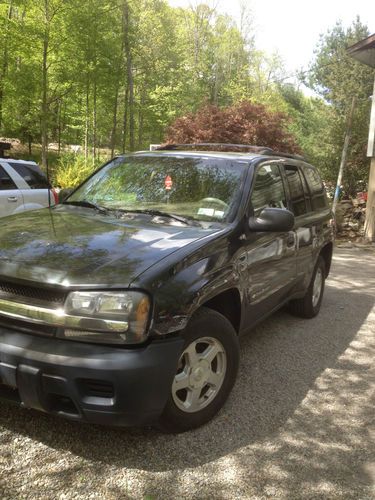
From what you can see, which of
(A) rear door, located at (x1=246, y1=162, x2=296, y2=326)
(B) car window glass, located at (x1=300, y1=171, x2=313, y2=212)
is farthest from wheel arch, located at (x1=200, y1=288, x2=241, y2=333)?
(B) car window glass, located at (x1=300, y1=171, x2=313, y2=212)

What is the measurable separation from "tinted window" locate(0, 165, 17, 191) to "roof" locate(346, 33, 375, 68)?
986cm

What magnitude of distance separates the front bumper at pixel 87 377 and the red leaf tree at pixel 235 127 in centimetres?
1039

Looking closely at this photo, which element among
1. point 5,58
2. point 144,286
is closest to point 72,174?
point 5,58

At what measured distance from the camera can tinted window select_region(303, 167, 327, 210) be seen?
518cm

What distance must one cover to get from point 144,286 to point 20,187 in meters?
5.45

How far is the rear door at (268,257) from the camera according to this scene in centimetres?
359

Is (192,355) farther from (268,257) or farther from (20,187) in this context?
(20,187)

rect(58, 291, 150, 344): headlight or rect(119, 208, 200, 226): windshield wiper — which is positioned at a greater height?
rect(119, 208, 200, 226): windshield wiper

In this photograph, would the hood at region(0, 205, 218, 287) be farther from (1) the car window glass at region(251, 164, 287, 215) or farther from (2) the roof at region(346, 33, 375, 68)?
(2) the roof at region(346, 33, 375, 68)

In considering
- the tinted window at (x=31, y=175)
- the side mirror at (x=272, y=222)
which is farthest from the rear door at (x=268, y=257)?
the tinted window at (x=31, y=175)

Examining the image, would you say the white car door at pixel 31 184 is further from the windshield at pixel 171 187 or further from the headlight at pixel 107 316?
the headlight at pixel 107 316

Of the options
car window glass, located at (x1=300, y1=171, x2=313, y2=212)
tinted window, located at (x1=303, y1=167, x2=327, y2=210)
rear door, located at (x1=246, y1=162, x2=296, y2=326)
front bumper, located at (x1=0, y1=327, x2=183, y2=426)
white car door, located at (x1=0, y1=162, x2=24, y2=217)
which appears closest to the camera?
front bumper, located at (x1=0, y1=327, x2=183, y2=426)

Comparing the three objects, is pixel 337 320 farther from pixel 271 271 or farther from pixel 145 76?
pixel 145 76

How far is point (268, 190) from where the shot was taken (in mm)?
4047
